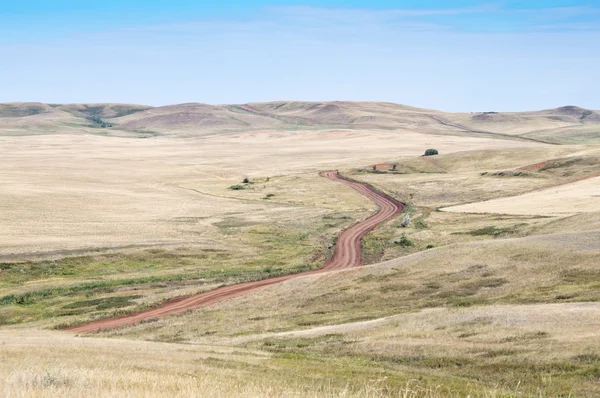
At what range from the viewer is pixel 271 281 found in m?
64.1

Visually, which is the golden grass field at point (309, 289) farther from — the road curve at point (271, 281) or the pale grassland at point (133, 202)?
the road curve at point (271, 281)

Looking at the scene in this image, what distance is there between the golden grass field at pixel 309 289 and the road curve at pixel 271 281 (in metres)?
1.78

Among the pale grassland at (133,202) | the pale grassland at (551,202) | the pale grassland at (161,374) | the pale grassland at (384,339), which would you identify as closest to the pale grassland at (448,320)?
the pale grassland at (384,339)

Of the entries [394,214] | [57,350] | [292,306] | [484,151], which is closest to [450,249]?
[292,306]

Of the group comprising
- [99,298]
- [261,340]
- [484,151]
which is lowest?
[99,298]

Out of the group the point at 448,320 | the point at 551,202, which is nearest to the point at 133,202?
the point at 551,202

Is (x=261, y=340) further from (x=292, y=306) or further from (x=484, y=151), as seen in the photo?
(x=484, y=151)

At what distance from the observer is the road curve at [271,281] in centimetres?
5000

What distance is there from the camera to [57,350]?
27.1m

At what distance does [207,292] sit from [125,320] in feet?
34.5

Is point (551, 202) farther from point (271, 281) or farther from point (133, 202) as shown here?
point (133, 202)

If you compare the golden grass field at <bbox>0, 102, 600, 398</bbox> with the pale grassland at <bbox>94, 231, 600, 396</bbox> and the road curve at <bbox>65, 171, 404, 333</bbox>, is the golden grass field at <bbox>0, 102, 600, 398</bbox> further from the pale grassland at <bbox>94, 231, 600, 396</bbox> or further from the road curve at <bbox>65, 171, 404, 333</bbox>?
the road curve at <bbox>65, 171, 404, 333</bbox>

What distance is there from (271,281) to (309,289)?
35.0 feet

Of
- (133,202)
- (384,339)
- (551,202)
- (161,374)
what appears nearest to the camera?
(161,374)
